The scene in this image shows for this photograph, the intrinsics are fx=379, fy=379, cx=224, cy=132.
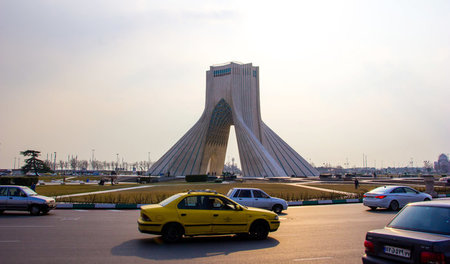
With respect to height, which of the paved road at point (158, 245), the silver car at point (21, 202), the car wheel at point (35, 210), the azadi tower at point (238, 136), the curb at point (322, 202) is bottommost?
the curb at point (322, 202)

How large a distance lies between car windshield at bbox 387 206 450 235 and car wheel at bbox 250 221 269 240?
4.70 metres

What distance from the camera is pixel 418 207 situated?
577cm

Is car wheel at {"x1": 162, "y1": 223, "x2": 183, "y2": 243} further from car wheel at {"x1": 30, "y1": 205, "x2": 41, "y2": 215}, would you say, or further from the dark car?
car wheel at {"x1": 30, "y1": 205, "x2": 41, "y2": 215}

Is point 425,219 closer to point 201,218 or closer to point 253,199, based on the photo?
point 201,218

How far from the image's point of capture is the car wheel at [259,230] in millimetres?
10039

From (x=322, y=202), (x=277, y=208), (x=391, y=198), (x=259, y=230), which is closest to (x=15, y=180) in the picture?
(x=277, y=208)

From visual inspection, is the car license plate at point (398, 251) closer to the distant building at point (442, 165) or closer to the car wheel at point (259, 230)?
the car wheel at point (259, 230)

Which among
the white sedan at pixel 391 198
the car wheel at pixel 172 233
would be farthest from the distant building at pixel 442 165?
the car wheel at pixel 172 233

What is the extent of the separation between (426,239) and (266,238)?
5.64 meters

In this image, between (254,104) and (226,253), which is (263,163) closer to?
(254,104)

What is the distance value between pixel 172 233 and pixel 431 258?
19.9ft

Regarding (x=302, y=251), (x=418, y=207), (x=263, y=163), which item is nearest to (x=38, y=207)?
(x=302, y=251)

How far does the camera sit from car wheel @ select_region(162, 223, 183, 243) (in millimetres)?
9273

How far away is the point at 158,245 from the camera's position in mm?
9016
